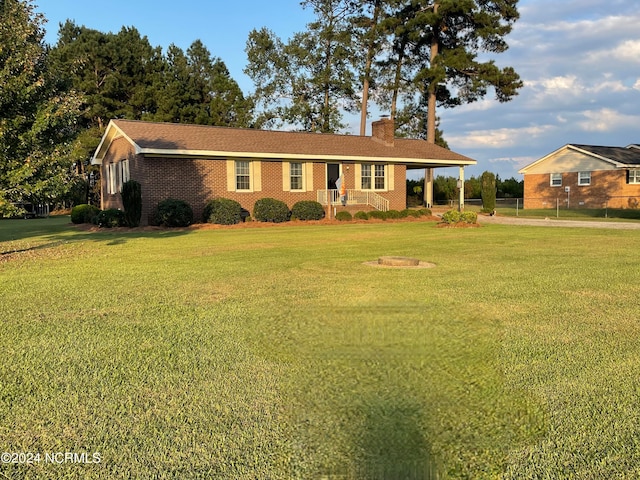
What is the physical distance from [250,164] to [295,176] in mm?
2324

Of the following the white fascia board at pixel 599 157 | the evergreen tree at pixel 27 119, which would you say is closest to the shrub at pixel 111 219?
the evergreen tree at pixel 27 119

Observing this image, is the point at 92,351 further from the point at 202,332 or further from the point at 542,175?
the point at 542,175

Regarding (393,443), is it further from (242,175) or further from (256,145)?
(256,145)

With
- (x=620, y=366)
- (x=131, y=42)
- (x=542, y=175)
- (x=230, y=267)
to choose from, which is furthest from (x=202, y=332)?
(x=131, y=42)

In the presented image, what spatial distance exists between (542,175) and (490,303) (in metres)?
36.3

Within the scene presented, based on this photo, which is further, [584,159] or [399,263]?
[584,159]

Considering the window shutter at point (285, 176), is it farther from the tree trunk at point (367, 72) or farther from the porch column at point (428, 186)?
the tree trunk at point (367, 72)

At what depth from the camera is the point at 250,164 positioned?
22.6 meters

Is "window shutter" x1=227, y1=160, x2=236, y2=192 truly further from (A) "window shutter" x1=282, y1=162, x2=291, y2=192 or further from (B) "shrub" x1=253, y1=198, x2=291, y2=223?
(A) "window shutter" x1=282, y1=162, x2=291, y2=192

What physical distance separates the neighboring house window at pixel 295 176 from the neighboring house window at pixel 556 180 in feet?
74.0

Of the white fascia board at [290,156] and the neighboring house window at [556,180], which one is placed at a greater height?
the white fascia board at [290,156]

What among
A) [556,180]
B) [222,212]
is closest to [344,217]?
[222,212]

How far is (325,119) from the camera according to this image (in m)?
42.1

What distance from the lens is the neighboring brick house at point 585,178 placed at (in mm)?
33081
